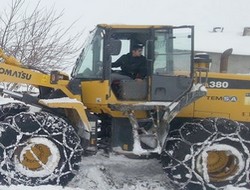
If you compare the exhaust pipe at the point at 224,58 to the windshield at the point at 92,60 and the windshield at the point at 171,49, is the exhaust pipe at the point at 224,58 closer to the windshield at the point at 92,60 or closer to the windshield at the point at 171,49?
the windshield at the point at 171,49

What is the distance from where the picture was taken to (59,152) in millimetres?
5832

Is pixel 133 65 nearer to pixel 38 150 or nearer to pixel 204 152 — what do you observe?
pixel 204 152

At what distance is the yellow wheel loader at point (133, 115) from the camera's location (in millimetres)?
5840

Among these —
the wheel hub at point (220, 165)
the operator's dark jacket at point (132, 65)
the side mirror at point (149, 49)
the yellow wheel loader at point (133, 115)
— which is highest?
the side mirror at point (149, 49)

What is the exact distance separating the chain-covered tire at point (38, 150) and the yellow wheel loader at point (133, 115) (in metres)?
0.01

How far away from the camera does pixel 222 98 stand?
6609 millimetres

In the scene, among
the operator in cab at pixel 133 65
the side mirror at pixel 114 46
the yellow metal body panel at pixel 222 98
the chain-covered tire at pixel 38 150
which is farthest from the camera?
the yellow metal body panel at pixel 222 98

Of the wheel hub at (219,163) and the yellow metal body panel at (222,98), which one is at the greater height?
the yellow metal body panel at (222,98)

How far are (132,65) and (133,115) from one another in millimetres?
711

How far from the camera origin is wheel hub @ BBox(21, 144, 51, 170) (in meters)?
5.84

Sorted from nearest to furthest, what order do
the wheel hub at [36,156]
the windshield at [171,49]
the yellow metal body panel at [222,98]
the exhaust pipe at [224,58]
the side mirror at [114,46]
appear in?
the wheel hub at [36,156] < the side mirror at [114,46] < the windshield at [171,49] < the yellow metal body panel at [222,98] < the exhaust pipe at [224,58]

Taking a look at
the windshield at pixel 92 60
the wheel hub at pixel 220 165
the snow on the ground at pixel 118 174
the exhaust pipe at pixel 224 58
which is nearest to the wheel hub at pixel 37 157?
the snow on the ground at pixel 118 174

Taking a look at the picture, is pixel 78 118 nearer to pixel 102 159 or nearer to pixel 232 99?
pixel 102 159

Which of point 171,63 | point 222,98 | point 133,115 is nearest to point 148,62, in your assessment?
point 171,63
